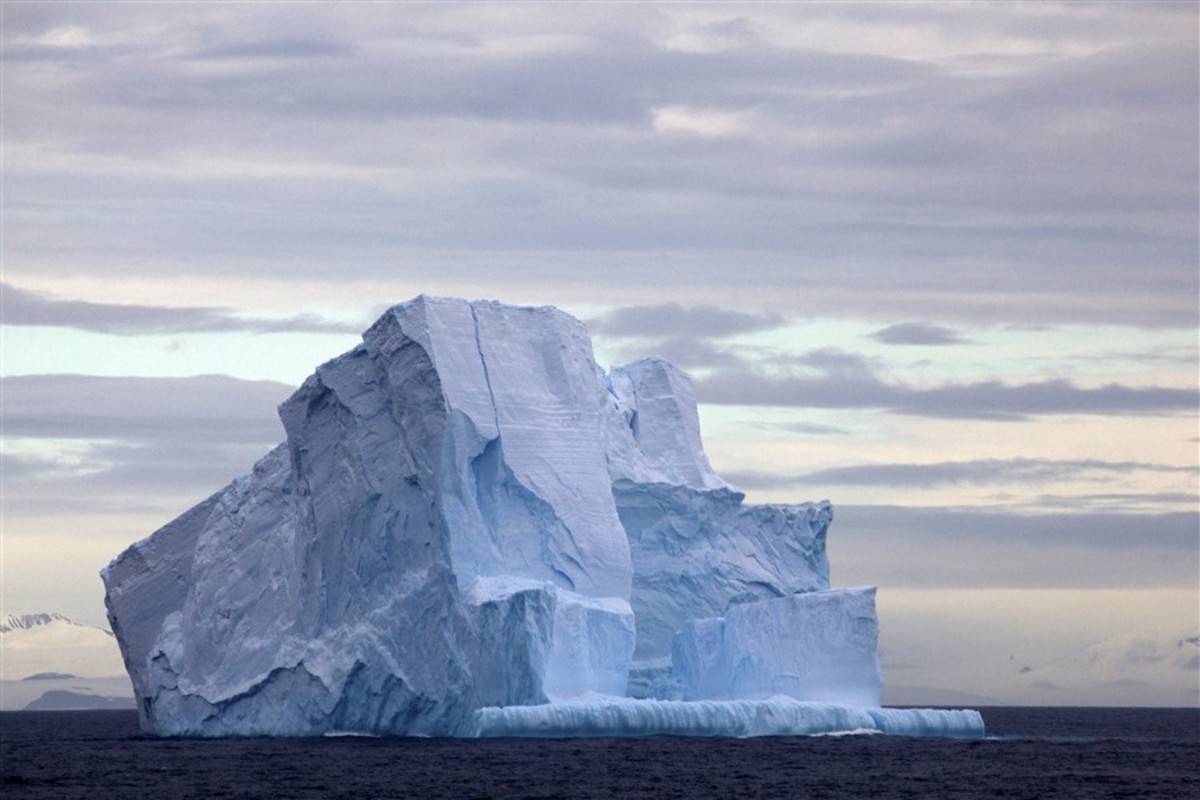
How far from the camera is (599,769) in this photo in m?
30.0

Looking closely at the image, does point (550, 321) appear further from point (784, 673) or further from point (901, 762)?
point (901, 762)

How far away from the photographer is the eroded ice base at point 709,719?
99.8ft

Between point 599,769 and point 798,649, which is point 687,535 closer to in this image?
point 798,649

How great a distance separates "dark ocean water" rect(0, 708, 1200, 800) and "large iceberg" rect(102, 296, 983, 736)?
700 mm

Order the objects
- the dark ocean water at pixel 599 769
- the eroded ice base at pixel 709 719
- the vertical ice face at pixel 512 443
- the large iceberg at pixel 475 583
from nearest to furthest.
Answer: the dark ocean water at pixel 599 769 < the eroded ice base at pixel 709 719 < the large iceberg at pixel 475 583 < the vertical ice face at pixel 512 443

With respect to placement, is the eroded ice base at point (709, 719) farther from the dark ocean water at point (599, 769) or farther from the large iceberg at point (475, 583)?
the dark ocean water at point (599, 769)

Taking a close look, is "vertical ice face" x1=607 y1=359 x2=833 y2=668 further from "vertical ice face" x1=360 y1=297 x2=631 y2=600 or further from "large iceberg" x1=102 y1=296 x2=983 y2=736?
"vertical ice face" x1=360 y1=297 x2=631 y2=600

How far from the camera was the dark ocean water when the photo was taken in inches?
1036

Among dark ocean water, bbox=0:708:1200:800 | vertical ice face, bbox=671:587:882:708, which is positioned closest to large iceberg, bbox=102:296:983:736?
vertical ice face, bbox=671:587:882:708

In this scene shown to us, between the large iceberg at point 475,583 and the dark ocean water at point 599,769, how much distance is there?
700 millimetres

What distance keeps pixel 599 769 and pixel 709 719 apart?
268 centimetres

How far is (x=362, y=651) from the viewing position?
3097cm

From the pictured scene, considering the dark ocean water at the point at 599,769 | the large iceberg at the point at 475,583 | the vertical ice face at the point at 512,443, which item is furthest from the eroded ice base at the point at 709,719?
the vertical ice face at the point at 512,443

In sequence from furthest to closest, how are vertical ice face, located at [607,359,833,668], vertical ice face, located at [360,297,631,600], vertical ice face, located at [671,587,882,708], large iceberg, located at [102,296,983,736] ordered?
vertical ice face, located at [607,359,833,668] → vertical ice face, located at [671,587,882,708] → vertical ice face, located at [360,297,631,600] → large iceberg, located at [102,296,983,736]
